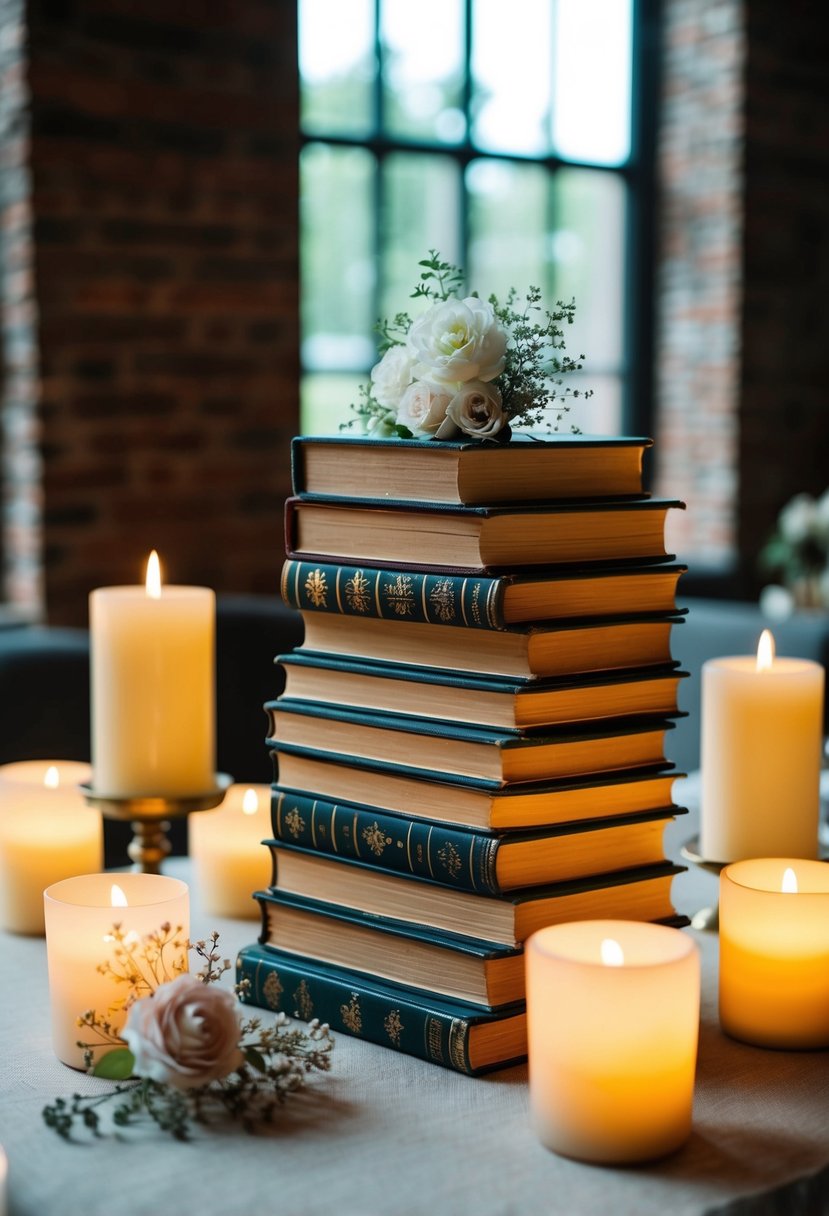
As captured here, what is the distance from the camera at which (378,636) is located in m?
0.91

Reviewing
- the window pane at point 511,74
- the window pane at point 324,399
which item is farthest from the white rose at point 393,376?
the window pane at point 511,74

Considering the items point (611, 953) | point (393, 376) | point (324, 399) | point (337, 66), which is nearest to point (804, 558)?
point (324, 399)

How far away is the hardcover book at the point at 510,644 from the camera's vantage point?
84 cm

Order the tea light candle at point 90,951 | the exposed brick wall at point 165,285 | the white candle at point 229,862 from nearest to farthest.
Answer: the tea light candle at point 90,951 → the white candle at point 229,862 → the exposed brick wall at point 165,285

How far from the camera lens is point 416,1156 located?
721 millimetres

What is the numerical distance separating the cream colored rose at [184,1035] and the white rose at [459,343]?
367mm

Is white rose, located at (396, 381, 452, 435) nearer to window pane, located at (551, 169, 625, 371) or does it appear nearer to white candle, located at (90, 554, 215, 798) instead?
white candle, located at (90, 554, 215, 798)

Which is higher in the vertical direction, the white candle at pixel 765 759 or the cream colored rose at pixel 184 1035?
the white candle at pixel 765 759

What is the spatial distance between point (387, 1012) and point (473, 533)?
28cm

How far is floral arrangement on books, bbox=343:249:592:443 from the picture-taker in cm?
85

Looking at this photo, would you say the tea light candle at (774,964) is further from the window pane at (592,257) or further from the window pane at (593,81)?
the window pane at (593,81)

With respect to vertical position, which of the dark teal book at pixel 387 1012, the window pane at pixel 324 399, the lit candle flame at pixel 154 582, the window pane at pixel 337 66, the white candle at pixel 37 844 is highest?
the window pane at pixel 337 66

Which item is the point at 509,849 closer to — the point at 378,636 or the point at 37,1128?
the point at 378,636

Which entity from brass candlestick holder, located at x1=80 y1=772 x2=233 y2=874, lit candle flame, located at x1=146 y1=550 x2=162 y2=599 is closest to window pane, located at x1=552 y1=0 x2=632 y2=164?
lit candle flame, located at x1=146 y1=550 x2=162 y2=599
